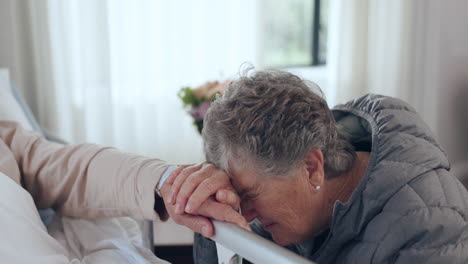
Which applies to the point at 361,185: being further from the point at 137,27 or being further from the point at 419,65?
the point at 419,65

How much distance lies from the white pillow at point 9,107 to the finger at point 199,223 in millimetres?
877

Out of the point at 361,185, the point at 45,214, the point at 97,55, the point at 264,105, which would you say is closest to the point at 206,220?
the point at 264,105

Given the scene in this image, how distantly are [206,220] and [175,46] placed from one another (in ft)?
6.22

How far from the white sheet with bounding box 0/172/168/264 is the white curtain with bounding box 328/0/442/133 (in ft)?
6.02

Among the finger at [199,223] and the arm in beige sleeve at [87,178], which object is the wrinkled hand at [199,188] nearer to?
the finger at [199,223]

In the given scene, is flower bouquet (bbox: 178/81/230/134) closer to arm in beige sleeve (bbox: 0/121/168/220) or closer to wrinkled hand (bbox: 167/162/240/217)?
arm in beige sleeve (bbox: 0/121/168/220)

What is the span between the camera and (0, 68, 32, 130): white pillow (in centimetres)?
167

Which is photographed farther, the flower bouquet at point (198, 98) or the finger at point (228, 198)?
the flower bouquet at point (198, 98)

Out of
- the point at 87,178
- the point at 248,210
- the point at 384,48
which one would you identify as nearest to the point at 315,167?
the point at 248,210

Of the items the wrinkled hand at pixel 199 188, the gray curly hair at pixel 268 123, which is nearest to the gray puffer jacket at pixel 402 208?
the gray curly hair at pixel 268 123

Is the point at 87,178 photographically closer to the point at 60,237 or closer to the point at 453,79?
the point at 60,237

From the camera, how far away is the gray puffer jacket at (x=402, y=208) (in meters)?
0.98

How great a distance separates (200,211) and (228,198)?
0.05 meters

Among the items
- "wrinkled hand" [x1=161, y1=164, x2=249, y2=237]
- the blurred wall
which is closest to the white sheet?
"wrinkled hand" [x1=161, y1=164, x2=249, y2=237]
